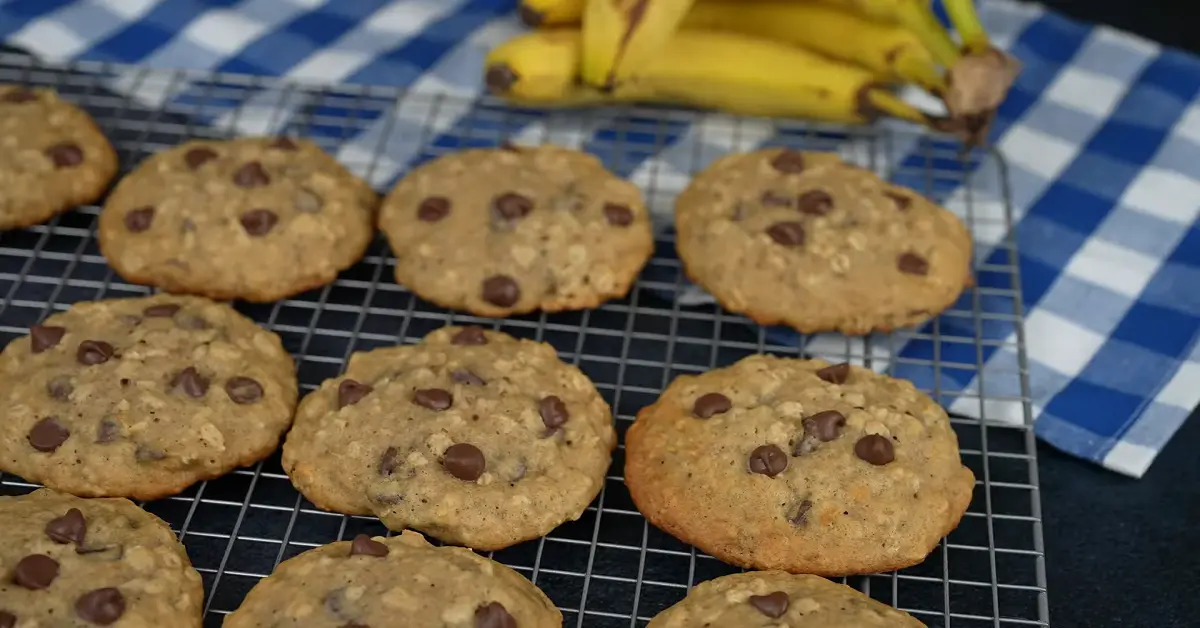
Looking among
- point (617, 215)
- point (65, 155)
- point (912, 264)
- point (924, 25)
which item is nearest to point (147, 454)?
point (65, 155)

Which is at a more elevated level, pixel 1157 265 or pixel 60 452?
pixel 60 452

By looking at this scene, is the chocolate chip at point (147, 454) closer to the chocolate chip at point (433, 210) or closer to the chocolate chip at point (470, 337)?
the chocolate chip at point (470, 337)

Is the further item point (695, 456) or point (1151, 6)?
point (1151, 6)

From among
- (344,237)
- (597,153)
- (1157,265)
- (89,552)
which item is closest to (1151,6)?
(1157,265)

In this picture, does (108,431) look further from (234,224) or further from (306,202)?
(306,202)

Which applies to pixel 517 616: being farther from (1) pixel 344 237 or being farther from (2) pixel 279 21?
(2) pixel 279 21

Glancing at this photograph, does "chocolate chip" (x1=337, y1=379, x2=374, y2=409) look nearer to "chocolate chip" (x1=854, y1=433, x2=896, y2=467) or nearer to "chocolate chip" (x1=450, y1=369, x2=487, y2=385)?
"chocolate chip" (x1=450, y1=369, x2=487, y2=385)

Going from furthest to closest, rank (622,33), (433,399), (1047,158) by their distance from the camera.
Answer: (1047,158)
(622,33)
(433,399)
